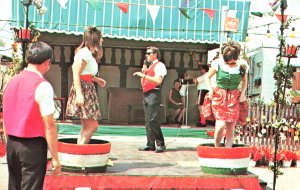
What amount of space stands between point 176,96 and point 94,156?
966 centimetres

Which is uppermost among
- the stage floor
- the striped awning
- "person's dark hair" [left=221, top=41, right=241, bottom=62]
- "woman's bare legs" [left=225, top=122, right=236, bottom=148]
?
the striped awning

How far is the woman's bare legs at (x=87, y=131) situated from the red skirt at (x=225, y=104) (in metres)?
1.60

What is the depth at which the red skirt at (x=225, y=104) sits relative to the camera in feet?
19.8

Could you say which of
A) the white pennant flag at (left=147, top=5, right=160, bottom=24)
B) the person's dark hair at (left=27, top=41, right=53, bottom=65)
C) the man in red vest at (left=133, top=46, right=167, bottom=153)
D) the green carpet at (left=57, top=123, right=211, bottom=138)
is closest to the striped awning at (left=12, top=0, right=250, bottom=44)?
the white pennant flag at (left=147, top=5, right=160, bottom=24)

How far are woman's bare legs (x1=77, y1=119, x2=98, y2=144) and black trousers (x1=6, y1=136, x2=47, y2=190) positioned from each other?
5.62 ft

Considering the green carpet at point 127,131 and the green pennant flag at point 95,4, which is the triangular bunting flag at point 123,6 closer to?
the green pennant flag at point 95,4

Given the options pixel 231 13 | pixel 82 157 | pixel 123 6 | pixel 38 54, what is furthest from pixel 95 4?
pixel 38 54

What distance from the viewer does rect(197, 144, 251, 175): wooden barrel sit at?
5.62 meters

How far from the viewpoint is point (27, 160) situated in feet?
12.7

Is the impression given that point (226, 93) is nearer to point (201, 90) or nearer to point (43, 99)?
point (43, 99)

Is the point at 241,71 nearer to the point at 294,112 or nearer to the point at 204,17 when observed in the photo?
the point at 294,112

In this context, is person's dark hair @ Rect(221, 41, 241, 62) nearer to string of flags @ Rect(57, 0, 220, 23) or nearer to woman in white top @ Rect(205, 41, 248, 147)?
woman in white top @ Rect(205, 41, 248, 147)

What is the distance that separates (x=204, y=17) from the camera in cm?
1279

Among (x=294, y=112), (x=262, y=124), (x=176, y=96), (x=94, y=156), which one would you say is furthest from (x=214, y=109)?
(x=176, y=96)
